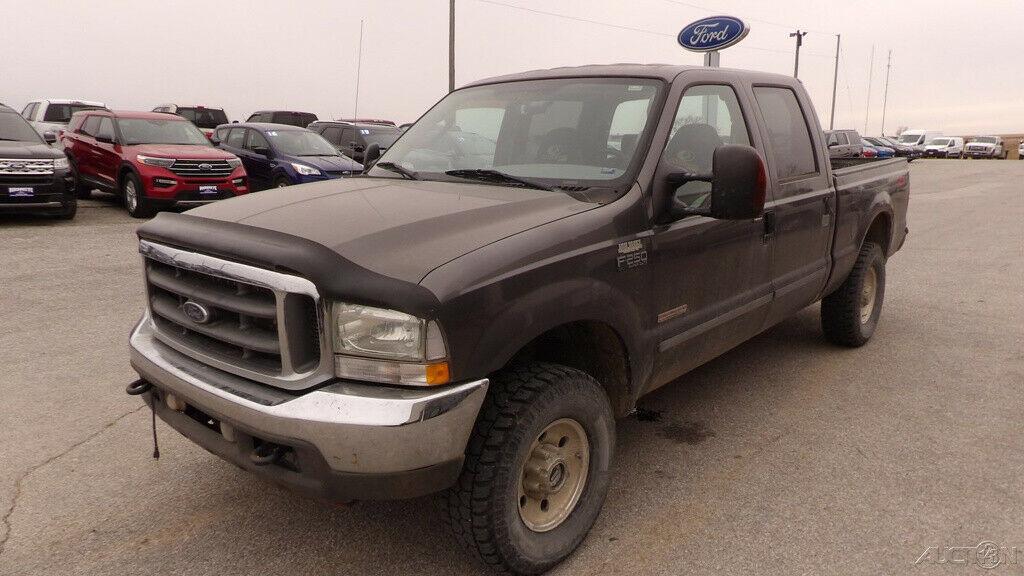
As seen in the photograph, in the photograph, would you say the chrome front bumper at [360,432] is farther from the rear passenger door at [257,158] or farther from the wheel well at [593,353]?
the rear passenger door at [257,158]

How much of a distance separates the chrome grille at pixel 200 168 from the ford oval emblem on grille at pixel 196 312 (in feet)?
33.9

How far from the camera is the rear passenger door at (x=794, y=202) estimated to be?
403cm

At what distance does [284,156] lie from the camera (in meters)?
13.3

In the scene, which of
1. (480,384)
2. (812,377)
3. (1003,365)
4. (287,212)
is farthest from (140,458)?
(1003,365)

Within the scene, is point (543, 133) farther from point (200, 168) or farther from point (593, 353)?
point (200, 168)

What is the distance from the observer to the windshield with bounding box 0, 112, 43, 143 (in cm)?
1138

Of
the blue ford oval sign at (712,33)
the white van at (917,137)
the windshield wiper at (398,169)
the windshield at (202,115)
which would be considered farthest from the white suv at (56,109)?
the white van at (917,137)

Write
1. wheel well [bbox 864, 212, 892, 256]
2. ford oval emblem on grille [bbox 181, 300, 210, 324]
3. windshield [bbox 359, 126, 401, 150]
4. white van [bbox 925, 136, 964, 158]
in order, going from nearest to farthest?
ford oval emblem on grille [bbox 181, 300, 210, 324] → wheel well [bbox 864, 212, 892, 256] → windshield [bbox 359, 126, 401, 150] → white van [bbox 925, 136, 964, 158]

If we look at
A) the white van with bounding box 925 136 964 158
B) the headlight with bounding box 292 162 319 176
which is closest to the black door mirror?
the headlight with bounding box 292 162 319 176

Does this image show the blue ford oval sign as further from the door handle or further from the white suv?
the white suv

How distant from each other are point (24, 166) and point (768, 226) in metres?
10.9

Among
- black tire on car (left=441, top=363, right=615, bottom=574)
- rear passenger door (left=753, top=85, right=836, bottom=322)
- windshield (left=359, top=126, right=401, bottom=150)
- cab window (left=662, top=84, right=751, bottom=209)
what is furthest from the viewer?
windshield (left=359, top=126, right=401, bottom=150)

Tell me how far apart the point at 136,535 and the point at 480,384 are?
170cm

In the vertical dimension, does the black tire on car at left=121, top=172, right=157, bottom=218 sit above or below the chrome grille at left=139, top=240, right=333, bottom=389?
below
